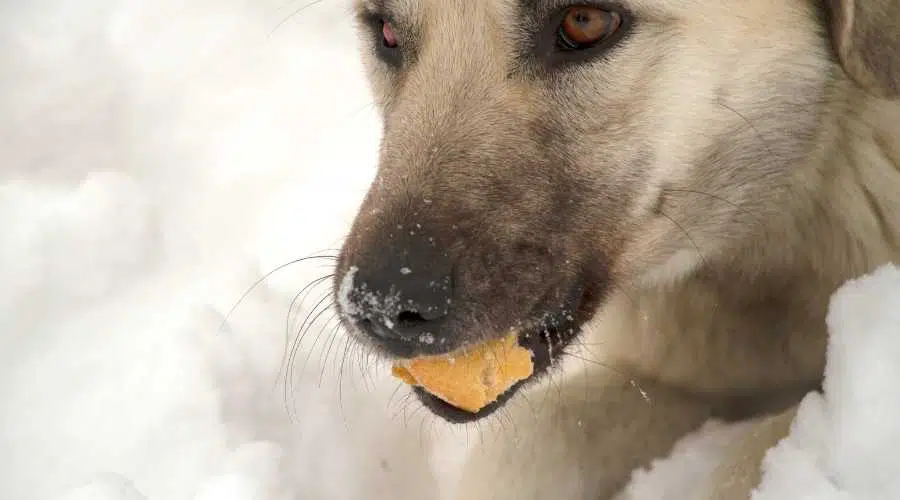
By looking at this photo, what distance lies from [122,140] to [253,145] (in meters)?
0.48

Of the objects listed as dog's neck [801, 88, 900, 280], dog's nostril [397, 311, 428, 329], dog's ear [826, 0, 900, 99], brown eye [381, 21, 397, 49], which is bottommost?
dog's neck [801, 88, 900, 280]

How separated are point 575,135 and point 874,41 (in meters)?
0.60

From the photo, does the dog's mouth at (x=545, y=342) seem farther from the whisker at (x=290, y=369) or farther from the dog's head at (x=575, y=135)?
the whisker at (x=290, y=369)

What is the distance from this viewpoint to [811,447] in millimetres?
1889

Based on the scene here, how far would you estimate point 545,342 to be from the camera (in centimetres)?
205

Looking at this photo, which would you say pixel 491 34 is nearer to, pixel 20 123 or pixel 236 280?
→ pixel 236 280

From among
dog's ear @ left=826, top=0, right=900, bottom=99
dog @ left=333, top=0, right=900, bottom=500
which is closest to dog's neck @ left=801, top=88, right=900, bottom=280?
dog @ left=333, top=0, right=900, bottom=500

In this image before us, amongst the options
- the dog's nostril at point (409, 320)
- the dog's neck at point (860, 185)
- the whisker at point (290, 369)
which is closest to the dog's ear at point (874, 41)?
the dog's neck at point (860, 185)

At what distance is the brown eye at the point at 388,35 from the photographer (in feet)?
7.66

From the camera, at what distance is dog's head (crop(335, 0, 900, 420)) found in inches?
74.7

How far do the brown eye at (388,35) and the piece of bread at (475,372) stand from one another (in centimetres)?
77

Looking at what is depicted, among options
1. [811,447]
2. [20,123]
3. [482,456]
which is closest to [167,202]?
[20,123]

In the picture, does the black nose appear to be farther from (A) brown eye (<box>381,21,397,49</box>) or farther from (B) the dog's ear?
(B) the dog's ear

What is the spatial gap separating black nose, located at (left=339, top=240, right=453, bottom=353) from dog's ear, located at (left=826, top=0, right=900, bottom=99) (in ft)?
2.97
